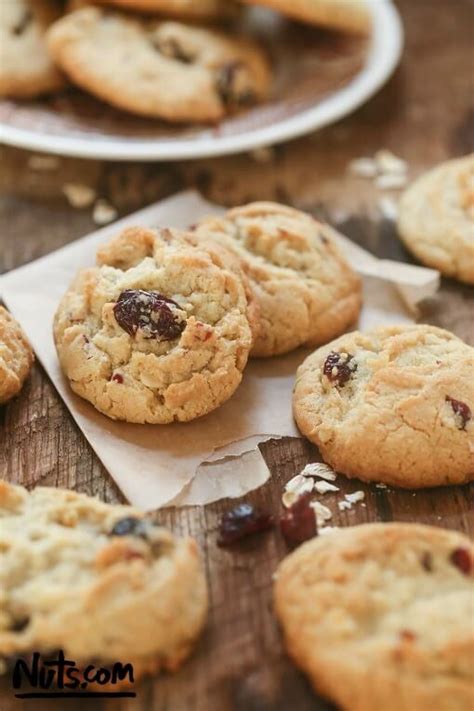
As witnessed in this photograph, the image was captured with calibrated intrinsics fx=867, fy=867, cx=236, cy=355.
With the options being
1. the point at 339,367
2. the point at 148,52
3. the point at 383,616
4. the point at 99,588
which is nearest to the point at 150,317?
the point at 339,367

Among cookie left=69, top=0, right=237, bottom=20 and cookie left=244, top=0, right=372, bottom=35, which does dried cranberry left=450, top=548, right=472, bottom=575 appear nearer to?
cookie left=244, top=0, right=372, bottom=35

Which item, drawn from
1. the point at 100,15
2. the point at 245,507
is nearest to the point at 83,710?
the point at 245,507

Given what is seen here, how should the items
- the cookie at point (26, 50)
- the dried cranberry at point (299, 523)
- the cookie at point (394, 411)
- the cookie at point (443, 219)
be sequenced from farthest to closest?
the cookie at point (26, 50), the cookie at point (443, 219), the cookie at point (394, 411), the dried cranberry at point (299, 523)

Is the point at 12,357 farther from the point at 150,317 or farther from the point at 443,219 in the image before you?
the point at 443,219

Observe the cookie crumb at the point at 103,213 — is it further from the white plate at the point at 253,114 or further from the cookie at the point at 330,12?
the cookie at the point at 330,12

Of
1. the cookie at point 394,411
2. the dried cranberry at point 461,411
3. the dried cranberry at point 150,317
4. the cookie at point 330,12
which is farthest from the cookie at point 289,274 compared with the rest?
the cookie at point 330,12

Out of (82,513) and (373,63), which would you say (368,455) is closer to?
Answer: (82,513)
